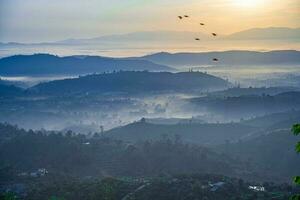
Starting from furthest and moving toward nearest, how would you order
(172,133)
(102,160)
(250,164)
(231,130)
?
1. (231,130)
2. (172,133)
3. (250,164)
4. (102,160)

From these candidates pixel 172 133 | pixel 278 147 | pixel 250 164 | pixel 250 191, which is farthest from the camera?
pixel 172 133

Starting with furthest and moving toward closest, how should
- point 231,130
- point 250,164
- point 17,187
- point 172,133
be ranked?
point 231,130 < point 172,133 < point 250,164 < point 17,187

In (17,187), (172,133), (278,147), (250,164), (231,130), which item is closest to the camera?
(17,187)

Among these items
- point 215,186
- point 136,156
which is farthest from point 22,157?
point 215,186

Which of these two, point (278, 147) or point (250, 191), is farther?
point (278, 147)

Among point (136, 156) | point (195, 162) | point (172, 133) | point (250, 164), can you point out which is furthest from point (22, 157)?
point (172, 133)

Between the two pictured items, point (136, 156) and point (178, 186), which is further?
point (136, 156)

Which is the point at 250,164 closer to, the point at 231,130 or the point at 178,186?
the point at 178,186

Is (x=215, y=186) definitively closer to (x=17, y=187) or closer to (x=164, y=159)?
(x=17, y=187)
